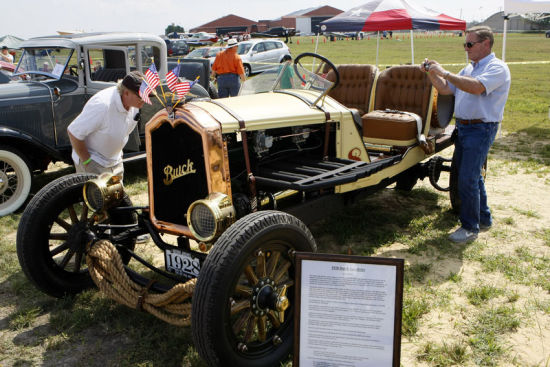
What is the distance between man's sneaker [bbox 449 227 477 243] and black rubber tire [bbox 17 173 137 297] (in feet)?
9.86

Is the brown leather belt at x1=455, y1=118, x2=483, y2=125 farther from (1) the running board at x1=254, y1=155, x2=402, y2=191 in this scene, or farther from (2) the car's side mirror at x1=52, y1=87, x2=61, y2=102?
(2) the car's side mirror at x1=52, y1=87, x2=61, y2=102

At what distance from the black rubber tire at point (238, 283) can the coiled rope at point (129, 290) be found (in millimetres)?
270

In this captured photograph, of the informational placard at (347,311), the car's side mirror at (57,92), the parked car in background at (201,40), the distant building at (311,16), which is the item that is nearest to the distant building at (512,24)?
the distant building at (311,16)

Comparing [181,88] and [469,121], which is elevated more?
[181,88]

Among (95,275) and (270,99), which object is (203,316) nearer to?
(95,275)

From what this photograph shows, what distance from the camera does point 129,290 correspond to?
9.90 feet

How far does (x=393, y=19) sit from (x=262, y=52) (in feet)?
39.7

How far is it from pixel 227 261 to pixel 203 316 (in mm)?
291

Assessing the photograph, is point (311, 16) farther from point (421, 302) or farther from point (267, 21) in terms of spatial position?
point (421, 302)

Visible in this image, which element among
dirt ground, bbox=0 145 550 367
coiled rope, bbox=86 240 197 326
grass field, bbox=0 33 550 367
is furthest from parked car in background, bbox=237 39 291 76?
coiled rope, bbox=86 240 197 326

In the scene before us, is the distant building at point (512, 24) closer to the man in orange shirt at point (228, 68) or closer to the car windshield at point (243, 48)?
the car windshield at point (243, 48)

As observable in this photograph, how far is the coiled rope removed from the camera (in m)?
2.77

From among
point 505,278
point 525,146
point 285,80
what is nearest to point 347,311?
point 505,278

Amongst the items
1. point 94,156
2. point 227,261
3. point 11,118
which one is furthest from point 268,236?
point 11,118
